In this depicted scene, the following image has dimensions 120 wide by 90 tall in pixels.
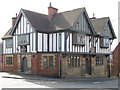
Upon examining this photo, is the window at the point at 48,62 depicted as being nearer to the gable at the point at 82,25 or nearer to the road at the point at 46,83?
the road at the point at 46,83

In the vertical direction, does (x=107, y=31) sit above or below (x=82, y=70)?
above

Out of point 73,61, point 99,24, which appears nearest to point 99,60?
point 99,24

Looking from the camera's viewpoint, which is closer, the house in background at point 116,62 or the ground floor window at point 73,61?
the ground floor window at point 73,61

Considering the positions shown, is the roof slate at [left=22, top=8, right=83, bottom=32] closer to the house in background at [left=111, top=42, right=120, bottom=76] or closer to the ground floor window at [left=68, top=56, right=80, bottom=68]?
the ground floor window at [left=68, top=56, right=80, bottom=68]

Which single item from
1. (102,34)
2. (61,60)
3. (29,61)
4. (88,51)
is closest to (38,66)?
(29,61)

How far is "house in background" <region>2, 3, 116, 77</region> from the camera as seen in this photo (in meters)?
22.7

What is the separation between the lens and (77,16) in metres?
23.8

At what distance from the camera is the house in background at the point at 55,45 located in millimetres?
22703

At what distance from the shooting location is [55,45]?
2348cm

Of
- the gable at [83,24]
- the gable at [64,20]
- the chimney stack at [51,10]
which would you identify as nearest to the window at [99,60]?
the gable at [83,24]

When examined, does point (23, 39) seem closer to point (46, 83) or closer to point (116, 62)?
point (46, 83)

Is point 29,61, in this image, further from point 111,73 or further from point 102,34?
point 111,73

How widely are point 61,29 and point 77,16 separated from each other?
120 inches

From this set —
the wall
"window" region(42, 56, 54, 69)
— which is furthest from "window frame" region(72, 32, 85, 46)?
"window" region(42, 56, 54, 69)
